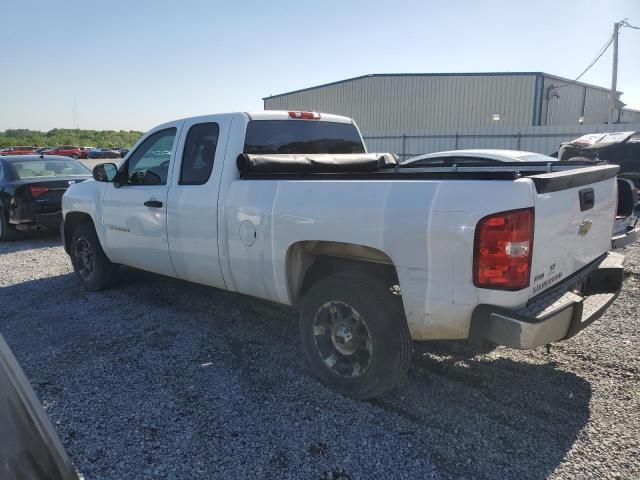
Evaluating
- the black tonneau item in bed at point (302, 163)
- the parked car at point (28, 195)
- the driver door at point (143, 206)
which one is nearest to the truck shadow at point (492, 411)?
the black tonneau item in bed at point (302, 163)

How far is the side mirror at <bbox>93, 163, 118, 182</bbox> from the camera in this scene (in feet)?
16.8

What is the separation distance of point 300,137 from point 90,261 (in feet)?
10.3

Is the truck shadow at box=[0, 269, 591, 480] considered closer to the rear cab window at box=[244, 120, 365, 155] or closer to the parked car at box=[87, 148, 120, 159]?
the rear cab window at box=[244, 120, 365, 155]

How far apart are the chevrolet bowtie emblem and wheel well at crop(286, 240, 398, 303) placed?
121cm

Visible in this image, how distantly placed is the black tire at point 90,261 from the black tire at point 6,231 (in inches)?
159

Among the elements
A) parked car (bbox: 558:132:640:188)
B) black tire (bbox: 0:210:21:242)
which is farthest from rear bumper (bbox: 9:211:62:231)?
parked car (bbox: 558:132:640:188)

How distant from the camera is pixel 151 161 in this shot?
191 inches

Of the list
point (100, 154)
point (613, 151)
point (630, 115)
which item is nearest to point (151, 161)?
point (613, 151)

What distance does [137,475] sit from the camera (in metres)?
2.53

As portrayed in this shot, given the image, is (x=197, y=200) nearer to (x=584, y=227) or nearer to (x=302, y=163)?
(x=302, y=163)

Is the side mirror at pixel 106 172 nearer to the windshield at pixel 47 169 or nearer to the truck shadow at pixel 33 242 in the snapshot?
the truck shadow at pixel 33 242

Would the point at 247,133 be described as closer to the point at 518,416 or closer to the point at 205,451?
the point at 205,451

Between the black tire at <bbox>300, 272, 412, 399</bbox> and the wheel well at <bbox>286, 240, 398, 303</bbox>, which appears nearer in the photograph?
the black tire at <bbox>300, 272, 412, 399</bbox>

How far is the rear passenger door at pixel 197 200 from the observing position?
397cm
